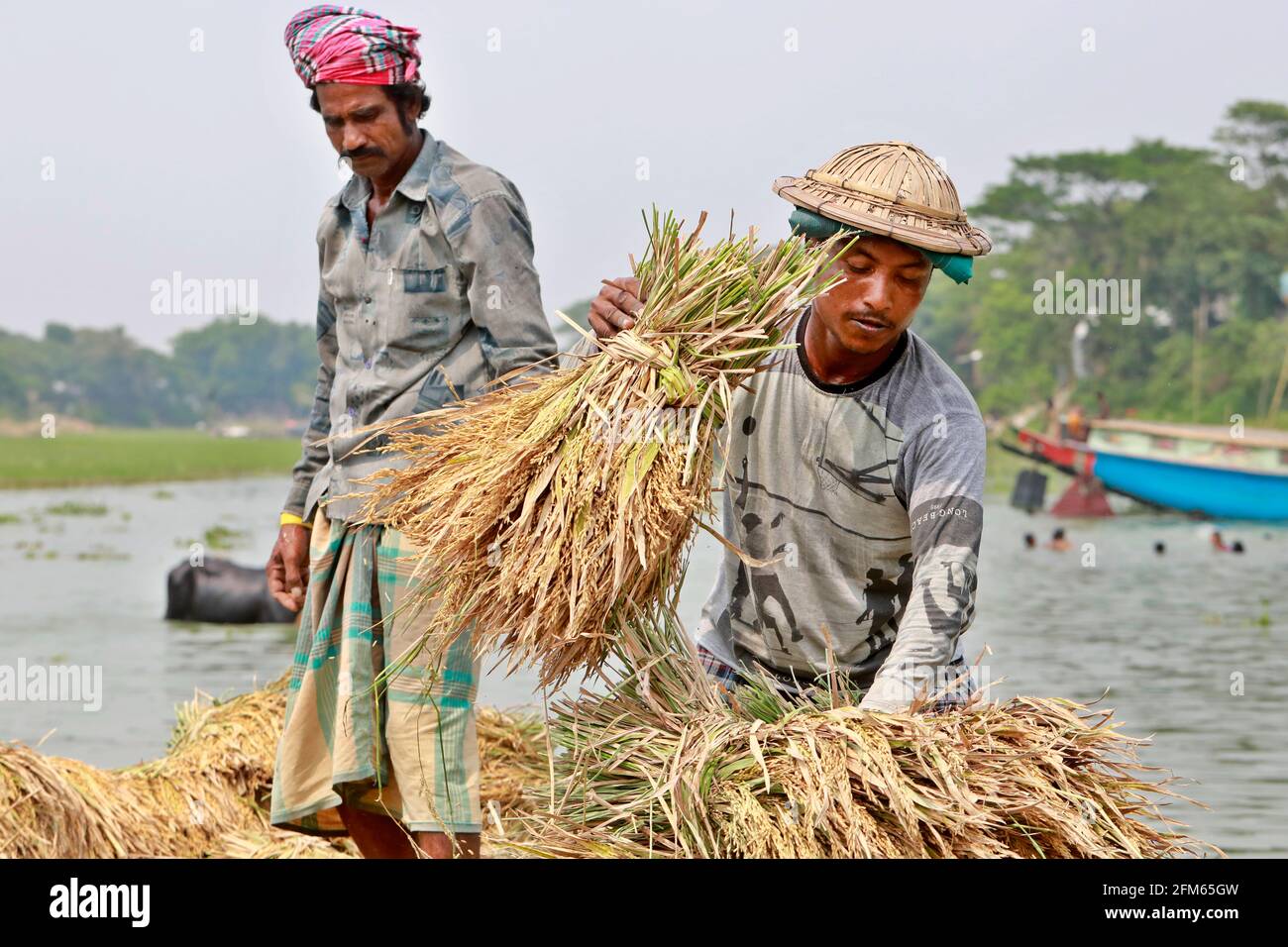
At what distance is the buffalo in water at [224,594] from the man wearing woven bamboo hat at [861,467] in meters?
7.74

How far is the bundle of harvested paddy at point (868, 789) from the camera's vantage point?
7.38 ft

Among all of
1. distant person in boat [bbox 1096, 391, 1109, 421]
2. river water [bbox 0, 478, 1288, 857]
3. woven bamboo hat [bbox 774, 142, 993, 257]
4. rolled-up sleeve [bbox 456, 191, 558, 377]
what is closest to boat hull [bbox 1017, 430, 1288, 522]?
river water [bbox 0, 478, 1288, 857]

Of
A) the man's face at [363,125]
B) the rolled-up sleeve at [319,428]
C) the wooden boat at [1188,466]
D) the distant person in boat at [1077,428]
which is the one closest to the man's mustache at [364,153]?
the man's face at [363,125]

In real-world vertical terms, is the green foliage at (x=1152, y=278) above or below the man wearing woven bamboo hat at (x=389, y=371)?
above

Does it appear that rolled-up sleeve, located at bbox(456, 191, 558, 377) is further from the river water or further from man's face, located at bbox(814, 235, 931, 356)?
man's face, located at bbox(814, 235, 931, 356)

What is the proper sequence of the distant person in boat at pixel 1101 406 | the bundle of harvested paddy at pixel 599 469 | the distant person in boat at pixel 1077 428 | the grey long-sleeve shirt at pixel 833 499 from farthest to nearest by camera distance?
the distant person in boat at pixel 1101 406
the distant person in boat at pixel 1077 428
the grey long-sleeve shirt at pixel 833 499
the bundle of harvested paddy at pixel 599 469

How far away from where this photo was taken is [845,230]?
8.85 feet

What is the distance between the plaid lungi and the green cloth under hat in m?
1.14

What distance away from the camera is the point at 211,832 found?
4.36 m

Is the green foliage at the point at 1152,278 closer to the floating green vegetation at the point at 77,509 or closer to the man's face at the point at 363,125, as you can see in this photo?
the floating green vegetation at the point at 77,509

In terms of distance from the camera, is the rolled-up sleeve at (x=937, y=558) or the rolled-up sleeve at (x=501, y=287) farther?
the rolled-up sleeve at (x=501, y=287)

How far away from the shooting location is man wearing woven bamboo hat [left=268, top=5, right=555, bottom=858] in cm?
341
